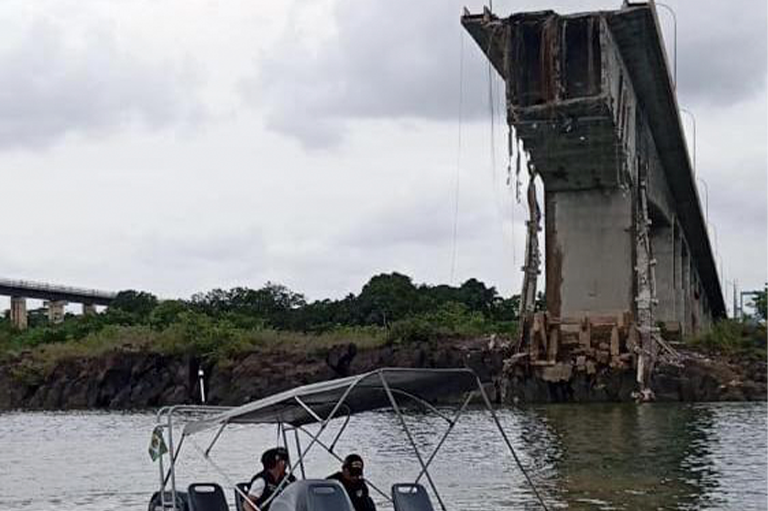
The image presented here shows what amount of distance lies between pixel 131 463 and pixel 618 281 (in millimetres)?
23285

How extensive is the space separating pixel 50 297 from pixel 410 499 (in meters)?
140

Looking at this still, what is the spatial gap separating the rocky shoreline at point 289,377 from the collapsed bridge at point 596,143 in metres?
3.63

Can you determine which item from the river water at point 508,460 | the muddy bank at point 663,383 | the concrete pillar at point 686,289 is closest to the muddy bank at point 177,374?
the muddy bank at point 663,383

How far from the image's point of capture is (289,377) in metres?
74.6

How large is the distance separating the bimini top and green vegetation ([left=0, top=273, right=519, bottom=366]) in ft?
171

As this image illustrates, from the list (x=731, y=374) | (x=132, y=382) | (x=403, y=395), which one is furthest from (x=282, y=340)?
(x=403, y=395)

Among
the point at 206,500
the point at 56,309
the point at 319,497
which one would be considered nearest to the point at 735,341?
the point at 206,500

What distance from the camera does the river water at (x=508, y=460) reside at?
27266 mm

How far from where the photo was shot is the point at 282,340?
80.8 m

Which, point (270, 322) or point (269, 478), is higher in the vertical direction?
point (270, 322)

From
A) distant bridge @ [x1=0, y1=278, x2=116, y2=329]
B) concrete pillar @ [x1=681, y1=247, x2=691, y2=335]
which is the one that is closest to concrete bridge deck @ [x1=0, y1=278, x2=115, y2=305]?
distant bridge @ [x1=0, y1=278, x2=116, y2=329]

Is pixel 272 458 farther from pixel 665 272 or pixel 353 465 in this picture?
pixel 665 272

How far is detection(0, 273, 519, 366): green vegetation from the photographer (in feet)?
256

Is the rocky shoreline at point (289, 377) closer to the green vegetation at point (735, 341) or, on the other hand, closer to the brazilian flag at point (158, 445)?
the green vegetation at point (735, 341)
